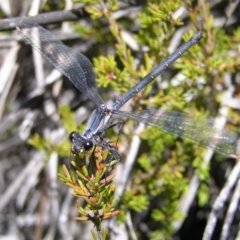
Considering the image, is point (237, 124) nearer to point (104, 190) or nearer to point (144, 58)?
point (144, 58)

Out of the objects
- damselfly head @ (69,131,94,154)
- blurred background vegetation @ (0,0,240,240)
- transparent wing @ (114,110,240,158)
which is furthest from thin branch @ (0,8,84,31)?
damselfly head @ (69,131,94,154)

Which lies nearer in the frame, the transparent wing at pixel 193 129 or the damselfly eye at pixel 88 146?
the damselfly eye at pixel 88 146

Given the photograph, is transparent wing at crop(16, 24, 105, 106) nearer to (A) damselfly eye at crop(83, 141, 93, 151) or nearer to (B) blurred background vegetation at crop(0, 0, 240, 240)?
(B) blurred background vegetation at crop(0, 0, 240, 240)

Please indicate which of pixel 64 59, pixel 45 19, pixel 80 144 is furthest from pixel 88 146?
pixel 45 19

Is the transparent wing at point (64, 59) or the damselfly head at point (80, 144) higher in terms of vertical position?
the transparent wing at point (64, 59)

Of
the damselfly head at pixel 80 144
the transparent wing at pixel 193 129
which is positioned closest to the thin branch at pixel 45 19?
the transparent wing at pixel 193 129

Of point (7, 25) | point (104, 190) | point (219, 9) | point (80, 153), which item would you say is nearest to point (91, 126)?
point (80, 153)

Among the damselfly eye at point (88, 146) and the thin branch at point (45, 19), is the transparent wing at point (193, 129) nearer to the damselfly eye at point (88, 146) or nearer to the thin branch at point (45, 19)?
the damselfly eye at point (88, 146)
